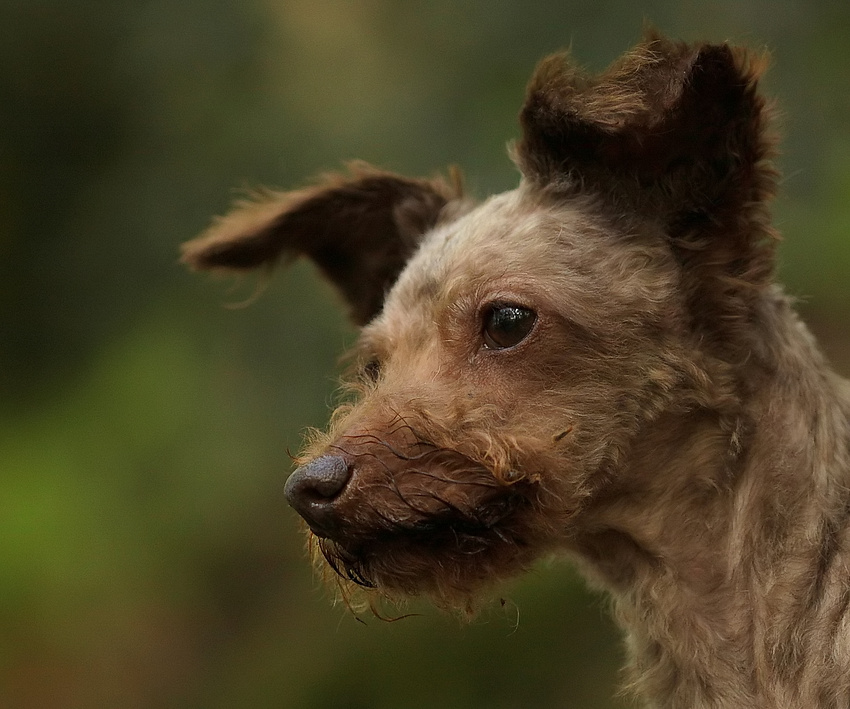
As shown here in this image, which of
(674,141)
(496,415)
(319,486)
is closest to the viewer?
(319,486)

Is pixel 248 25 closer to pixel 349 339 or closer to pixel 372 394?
pixel 349 339

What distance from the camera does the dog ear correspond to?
8.86 ft

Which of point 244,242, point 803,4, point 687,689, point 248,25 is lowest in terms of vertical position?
point 687,689

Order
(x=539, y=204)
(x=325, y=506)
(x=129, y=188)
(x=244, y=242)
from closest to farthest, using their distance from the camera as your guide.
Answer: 1. (x=325, y=506)
2. (x=539, y=204)
3. (x=244, y=242)
4. (x=129, y=188)

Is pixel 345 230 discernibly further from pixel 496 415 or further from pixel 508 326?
pixel 496 415

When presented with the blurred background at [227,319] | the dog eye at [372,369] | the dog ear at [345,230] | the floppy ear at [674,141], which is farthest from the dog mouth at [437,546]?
Result: the blurred background at [227,319]

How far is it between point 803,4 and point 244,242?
123 inches

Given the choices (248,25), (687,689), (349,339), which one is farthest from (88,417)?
(687,689)

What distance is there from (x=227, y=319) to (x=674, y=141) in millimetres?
2885

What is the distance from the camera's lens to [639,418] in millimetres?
2051

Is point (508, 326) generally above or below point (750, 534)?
above

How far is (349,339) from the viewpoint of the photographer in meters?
3.95

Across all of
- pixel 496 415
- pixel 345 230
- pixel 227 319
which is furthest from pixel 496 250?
pixel 227 319

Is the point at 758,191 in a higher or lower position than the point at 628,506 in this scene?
higher
